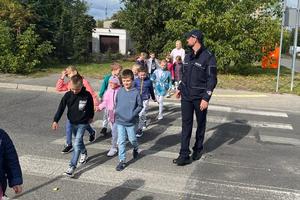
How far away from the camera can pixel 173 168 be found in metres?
→ 6.56

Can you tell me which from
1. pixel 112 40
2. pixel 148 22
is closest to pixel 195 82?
pixel 148 22

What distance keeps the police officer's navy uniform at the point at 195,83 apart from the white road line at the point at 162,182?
821 mm

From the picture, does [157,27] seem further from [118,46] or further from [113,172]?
[118,46]

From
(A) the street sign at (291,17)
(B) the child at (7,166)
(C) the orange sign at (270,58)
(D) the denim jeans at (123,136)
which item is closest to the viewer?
(B) the child at (7,166)

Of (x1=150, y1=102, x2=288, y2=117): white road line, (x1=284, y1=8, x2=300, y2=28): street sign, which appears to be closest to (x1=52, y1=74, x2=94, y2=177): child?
(x1=150, y1=102, x2=288, y2=117): white road line

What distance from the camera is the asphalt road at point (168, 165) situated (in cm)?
557

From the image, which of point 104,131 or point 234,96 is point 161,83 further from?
point 234,96

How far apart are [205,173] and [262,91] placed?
1014cm

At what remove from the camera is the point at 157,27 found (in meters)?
26.2

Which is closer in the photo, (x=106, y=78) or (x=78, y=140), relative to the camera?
(x=78, y=140)

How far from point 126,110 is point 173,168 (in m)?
1.07

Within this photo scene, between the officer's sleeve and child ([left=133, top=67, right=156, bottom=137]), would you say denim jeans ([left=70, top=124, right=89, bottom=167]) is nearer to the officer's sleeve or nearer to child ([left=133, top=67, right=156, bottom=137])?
the officer's sleeve

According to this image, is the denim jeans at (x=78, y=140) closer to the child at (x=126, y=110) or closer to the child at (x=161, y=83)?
the child at (x=126, y=110)

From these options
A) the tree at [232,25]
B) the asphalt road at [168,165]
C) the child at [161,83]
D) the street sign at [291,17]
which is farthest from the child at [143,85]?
the tree at [232,25]
